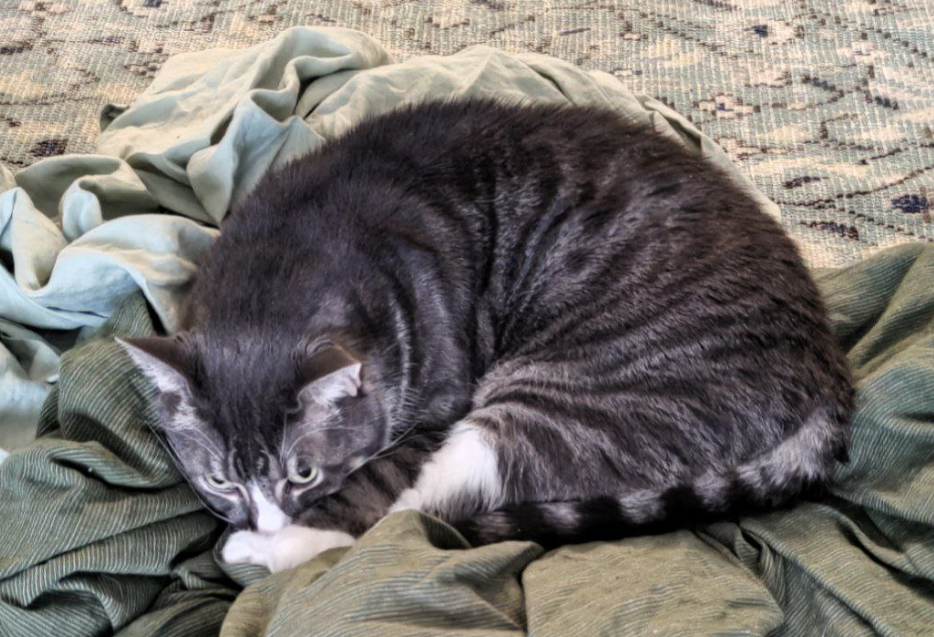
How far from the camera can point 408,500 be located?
1.39 metres

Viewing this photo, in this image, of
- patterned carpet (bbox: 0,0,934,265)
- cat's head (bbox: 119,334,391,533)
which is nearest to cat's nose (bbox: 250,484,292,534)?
cat's head (bbox: 119,334,391,533)

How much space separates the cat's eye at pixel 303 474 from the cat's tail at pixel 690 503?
234 millimetres

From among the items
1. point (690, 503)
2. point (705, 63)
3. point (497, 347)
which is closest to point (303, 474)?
point (497, 347)

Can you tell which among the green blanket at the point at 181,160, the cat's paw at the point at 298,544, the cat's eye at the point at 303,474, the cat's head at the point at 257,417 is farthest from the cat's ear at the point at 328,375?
the green blanket at the point at 181,160

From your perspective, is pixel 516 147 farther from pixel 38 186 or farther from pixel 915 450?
pixel 38 186

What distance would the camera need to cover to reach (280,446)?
1.25 meters

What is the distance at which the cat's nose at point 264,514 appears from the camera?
130 centimetres

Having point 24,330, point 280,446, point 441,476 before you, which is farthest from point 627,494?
point 24,330

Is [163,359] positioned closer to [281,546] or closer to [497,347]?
[281,546]

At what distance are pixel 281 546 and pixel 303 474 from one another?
0.11 m

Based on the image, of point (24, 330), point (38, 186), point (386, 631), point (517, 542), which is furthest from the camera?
point (38, 186)

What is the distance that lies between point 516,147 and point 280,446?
67 centimetres

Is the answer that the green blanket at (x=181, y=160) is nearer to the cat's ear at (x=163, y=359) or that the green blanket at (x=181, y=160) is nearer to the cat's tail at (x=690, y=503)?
the cat's ear at (x=163, y=359)

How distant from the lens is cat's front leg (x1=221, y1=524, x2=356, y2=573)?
4.21ft
